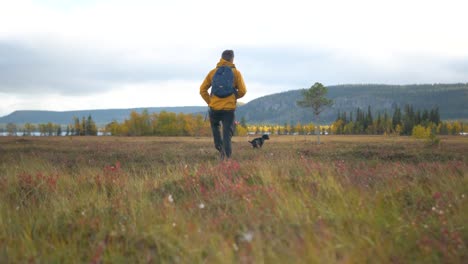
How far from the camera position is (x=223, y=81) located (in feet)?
33.4

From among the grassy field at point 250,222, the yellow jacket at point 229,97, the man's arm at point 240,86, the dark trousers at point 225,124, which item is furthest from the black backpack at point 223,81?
the grassy field at point 250,222

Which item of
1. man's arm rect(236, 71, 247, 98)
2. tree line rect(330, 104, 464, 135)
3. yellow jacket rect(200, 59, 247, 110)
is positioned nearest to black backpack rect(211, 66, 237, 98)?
yellow jacket rect(200, 59, 247, 110)

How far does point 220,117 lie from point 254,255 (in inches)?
296

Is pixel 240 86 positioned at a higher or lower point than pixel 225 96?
higher

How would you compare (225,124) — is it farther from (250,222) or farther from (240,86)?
(250,222)

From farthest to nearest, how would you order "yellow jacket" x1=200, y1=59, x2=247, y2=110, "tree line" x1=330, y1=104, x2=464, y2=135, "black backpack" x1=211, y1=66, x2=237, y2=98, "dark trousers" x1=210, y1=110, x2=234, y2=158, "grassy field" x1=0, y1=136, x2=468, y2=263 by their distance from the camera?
"tree line" x1=330, y1=104, x2=464, y2=135 < "dark trousers" x1=210, y1=110, x2=234, y2=158 < "yellow jacket" x1=200, y1=59, x2=247, y2=110 < "black backpack" x1=211, y1=66, x2=237, y2=98 < "grassy field" x1=0, y1=136, x2=468, y2=263

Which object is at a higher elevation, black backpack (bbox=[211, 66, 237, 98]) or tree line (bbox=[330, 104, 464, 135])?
black backpack (bbox=[211, 66, 237, 98])

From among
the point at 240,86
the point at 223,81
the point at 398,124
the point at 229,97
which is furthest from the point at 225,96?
the point at 398,124

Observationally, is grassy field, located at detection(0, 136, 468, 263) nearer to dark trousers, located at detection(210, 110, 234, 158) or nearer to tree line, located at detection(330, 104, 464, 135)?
dark trousers, located at detection(210, 110, 234, 158)

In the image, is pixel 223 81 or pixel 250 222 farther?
pixel 223 81

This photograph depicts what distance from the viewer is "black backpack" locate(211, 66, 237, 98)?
1018 centimetres

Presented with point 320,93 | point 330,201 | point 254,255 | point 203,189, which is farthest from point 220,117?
point 320,93

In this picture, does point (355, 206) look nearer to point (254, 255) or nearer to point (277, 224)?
point (277, 224)

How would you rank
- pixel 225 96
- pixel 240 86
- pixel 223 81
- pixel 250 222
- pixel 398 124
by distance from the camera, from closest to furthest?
pixel 250 222, pixel 223 81, pixel 225 96, pixel 240 86, pixel 398 124
